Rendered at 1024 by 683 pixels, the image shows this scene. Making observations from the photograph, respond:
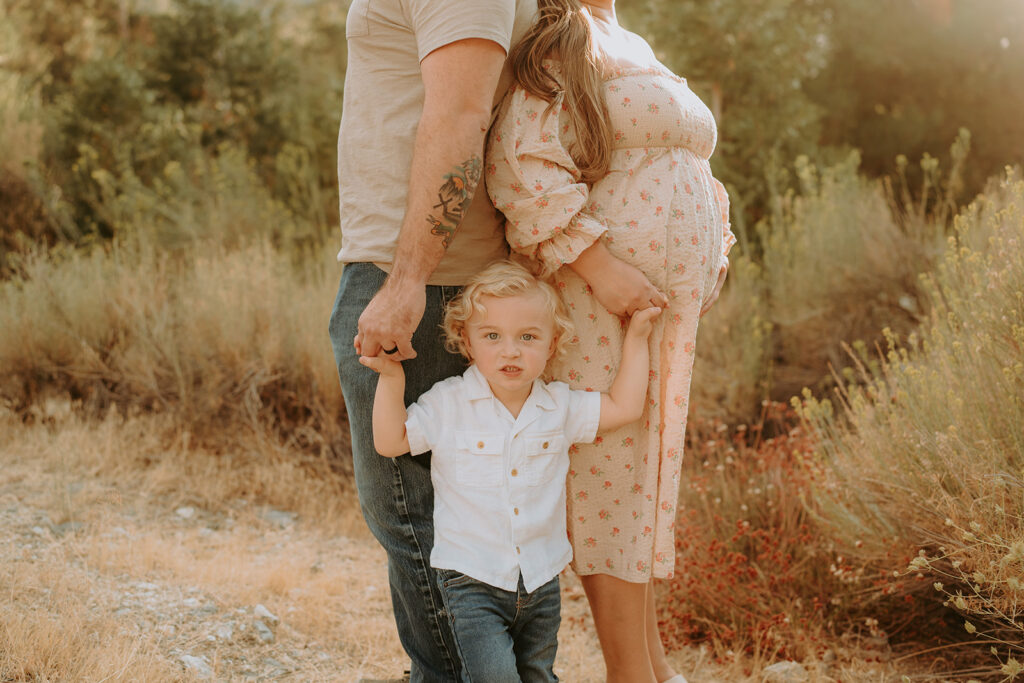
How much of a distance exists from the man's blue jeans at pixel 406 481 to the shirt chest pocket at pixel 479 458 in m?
0.12

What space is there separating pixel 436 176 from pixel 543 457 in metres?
0.66

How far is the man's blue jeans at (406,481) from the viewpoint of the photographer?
6.09 feet

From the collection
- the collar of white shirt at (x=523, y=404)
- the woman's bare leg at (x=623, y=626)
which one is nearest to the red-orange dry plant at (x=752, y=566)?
the woman's bare leg at (x=623, y=626)

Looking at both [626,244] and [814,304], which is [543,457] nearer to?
[626,244]

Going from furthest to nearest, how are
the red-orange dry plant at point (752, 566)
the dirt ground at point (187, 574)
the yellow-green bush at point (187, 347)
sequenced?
the yellow-green bush at point (187, 347) < the red-orange dry plant at point (752, 566) < the dirt ground at point (187, 574)

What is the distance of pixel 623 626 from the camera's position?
2043 millimetres

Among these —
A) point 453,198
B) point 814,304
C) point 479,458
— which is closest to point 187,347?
point 479,458

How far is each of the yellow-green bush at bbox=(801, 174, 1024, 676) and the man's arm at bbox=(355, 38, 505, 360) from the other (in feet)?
4.24

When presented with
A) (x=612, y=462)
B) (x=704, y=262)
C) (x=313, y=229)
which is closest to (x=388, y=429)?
(x=612, y=462)

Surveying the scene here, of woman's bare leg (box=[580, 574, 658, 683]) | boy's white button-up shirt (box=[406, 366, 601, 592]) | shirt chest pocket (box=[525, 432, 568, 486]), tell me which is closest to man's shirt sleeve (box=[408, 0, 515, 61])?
boy's white button-up shirt (box=[406, 366, 601, 592])

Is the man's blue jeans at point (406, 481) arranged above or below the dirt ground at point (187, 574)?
above

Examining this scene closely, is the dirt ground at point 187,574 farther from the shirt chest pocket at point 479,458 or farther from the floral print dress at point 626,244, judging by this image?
the shirt chest pocket at point 479,458

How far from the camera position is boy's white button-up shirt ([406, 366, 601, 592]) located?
1.85 metres

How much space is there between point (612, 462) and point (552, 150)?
0.73 m
